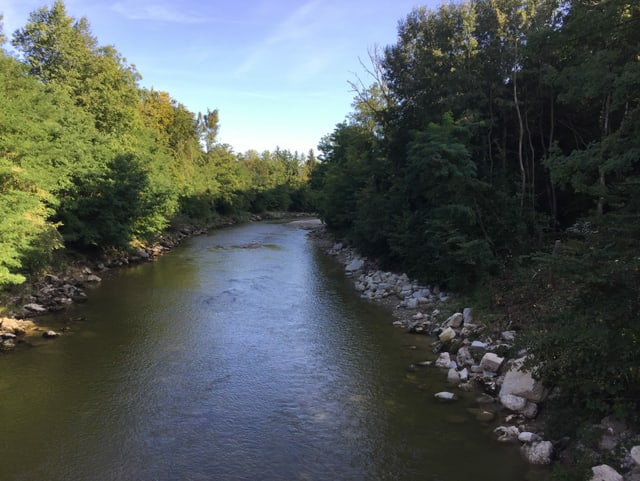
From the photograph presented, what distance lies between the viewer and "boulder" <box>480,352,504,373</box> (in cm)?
1003

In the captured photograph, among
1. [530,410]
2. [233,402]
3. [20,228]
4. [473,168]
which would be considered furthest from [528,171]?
Answer: [20,228]

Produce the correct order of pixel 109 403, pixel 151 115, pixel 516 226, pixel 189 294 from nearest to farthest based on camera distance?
pixel 109 403 < pixel 516 226 < pixel 189 294 < pixel 151 115

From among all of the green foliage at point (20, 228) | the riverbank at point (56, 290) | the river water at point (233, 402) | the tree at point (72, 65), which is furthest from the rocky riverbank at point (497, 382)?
the tree at point (72, 65)

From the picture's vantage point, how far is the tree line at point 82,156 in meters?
14.3

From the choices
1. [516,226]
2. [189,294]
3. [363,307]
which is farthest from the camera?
[189,294]

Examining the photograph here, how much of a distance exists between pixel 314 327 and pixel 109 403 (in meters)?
6.74

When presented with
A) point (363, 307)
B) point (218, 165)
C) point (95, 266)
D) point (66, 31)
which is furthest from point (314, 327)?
point (218, 165)

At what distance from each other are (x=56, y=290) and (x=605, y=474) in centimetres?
1770

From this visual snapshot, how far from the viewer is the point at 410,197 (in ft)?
66.9

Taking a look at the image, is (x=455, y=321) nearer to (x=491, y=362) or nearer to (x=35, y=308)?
(x=491, y=362)

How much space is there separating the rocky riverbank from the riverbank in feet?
37.0

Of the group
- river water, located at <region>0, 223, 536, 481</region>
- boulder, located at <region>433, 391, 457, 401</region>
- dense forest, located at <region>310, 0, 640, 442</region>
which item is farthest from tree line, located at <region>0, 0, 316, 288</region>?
dense forest, located at <region>310, 0, 640, 442</region>

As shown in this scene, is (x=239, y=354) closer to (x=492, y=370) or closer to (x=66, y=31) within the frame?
(x=492, y=370)

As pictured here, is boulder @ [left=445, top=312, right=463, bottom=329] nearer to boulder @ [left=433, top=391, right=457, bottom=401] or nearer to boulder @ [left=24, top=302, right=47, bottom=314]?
boulder @ [left=433, top=391, right=457, bottom=401]
